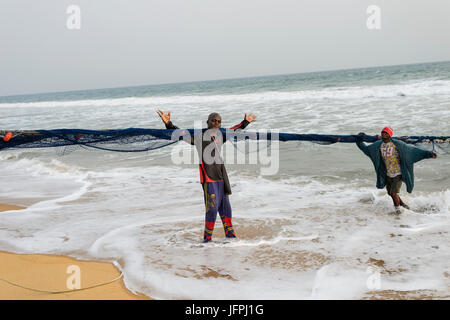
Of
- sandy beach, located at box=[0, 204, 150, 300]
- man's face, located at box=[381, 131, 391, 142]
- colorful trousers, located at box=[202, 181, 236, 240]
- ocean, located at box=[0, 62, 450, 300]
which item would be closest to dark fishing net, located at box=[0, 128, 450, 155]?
man's face, located at box=[381, 131, 391, 142]

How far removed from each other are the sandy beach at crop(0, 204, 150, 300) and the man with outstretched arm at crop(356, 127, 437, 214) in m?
3.92

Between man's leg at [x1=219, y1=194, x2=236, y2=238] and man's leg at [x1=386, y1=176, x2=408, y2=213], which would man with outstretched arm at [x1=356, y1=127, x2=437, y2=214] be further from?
man's leg at [x1=219, y1=194, x2=236, y2=238]

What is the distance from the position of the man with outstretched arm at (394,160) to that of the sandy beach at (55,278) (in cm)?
392

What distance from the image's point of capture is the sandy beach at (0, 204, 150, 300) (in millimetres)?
3502

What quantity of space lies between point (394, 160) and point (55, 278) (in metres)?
4.64

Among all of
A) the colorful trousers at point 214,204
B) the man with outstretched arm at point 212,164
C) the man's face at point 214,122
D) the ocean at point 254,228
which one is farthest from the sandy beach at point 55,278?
the man's face at point 214,122

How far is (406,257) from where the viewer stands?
425 cm

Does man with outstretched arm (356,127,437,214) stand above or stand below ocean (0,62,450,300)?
above

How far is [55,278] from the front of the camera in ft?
12.7

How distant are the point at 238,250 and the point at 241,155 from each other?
252 inches

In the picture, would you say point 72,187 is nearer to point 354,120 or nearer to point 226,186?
point 226,186
